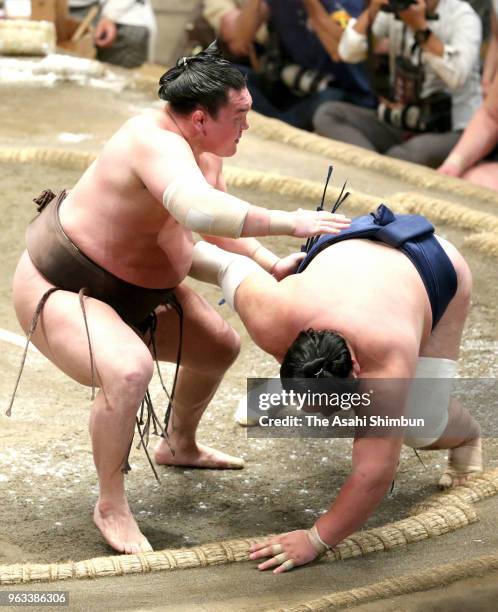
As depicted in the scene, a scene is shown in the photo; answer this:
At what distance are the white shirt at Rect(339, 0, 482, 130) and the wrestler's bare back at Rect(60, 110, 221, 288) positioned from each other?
98.4 inches

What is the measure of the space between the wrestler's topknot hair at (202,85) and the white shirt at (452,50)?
254 centimetres

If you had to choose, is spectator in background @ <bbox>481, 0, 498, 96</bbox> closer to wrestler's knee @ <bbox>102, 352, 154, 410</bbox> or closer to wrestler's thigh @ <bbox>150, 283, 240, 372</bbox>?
wrestler's thigh @ <bbox>150, 283, 240, 372</bbox>

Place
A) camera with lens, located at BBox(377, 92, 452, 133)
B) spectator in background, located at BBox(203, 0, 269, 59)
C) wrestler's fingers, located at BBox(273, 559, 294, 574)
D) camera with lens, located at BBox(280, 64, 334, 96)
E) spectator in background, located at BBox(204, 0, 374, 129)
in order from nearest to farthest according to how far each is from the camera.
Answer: wrestler's fingers, located at BBox(273, 559, 294, 574) < camera with lens, located at BBox(377, 92, 452, 133) < spectator in background, located at BBox(204, 0, 374, 129) < camera with lens, located at BBox(280, 64, 334, 96) < spectator in background, located at BBox(203, 0, 269, 59)

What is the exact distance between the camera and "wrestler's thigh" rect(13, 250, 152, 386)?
221cm

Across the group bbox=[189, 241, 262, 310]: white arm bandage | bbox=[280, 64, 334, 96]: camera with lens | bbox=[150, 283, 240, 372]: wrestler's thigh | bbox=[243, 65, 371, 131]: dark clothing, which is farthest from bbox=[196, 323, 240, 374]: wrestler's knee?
bbox=[280, 64, 334, 96]: camera with lens

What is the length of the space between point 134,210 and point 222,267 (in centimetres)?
25

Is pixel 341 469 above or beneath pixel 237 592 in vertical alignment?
beneath

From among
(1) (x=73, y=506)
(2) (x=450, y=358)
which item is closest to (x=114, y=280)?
(1) (x=73, y=506)

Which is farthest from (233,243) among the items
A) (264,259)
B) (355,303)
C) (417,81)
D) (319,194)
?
(417,81)

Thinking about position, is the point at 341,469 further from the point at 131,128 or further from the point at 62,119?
the point at 62,119

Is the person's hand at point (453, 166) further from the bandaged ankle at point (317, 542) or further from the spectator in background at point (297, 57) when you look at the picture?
the bandaged ankle at point (317, 542)

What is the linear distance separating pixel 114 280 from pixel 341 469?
33.3 inches

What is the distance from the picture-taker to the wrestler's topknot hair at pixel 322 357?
2.04m

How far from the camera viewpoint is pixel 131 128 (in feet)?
7.46
